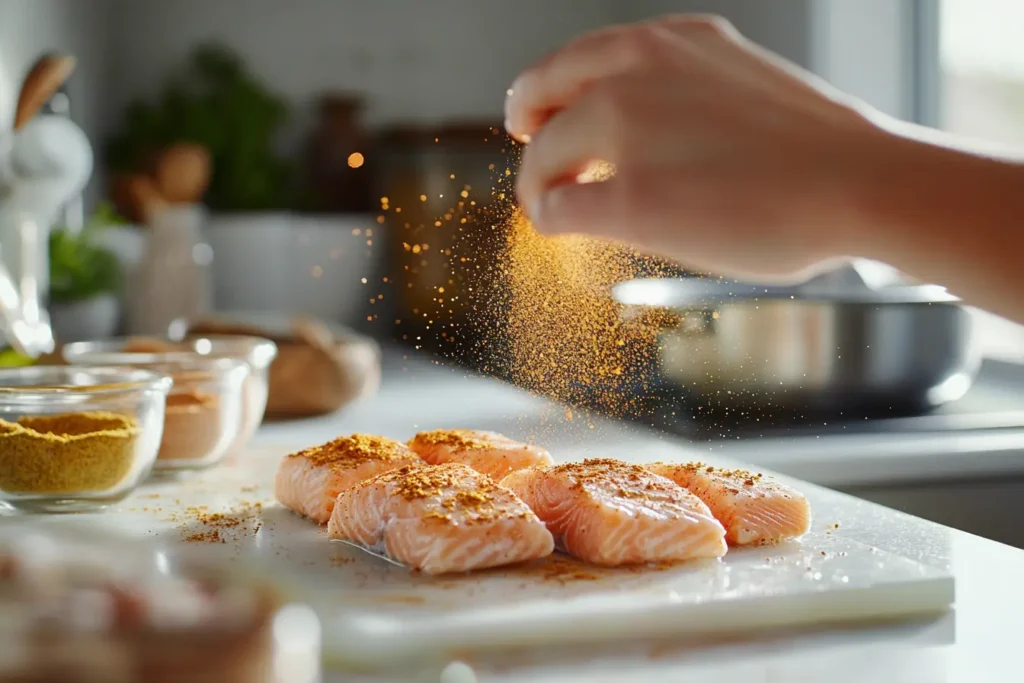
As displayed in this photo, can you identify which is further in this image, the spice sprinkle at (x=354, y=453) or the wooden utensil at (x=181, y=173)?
the wooden utensil at (x=181, y=173)

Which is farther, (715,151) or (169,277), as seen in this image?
(169,277)

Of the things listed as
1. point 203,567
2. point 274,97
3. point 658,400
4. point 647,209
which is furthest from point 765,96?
point 274,97

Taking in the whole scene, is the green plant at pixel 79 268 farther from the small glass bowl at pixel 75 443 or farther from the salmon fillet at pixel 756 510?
the salmon fillet at pixel 756 510

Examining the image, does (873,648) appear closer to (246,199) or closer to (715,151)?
(715,151)

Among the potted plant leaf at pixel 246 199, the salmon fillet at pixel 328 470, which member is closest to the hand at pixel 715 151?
the salmon fillet at pixel 328 470

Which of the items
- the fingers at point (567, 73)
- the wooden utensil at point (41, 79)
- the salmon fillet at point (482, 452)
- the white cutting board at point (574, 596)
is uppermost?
the wooden utensil at point (41, 79)

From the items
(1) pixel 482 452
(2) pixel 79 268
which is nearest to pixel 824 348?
(1) pixel 482 452

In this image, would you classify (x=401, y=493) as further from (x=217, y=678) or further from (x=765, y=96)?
(x=765, y=96)
